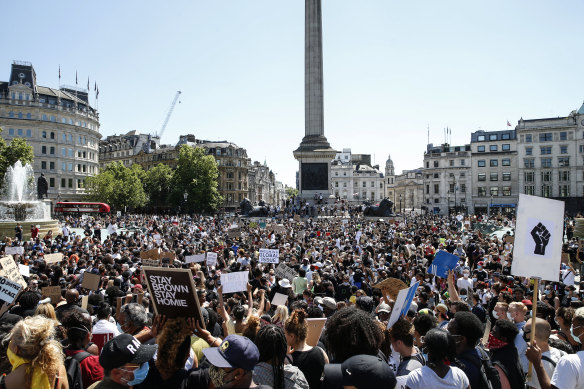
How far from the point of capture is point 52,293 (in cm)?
873

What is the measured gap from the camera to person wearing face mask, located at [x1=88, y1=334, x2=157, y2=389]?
3.57 metres

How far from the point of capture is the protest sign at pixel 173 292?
4129mm

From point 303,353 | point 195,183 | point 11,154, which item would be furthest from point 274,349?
point 195,183

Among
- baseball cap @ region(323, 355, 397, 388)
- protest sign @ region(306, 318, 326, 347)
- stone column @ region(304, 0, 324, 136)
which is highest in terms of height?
stone column @ region(304, 0, 324, 136)

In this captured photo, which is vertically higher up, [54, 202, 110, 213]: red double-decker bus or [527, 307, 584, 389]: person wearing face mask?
[54, 202, 110, 213]: red double-decker bus

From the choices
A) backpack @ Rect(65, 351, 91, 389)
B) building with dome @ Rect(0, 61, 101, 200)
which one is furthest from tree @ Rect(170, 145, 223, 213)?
backpack @ Rect(65, 351, 91, 389)

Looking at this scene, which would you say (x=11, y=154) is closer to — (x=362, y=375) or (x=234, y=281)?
(x=234, y=281)

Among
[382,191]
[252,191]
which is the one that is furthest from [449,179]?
[252,191]

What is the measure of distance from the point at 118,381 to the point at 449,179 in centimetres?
9842

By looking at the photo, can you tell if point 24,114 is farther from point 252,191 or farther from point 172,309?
point 172,309

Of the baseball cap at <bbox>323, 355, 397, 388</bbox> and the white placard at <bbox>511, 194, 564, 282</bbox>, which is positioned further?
the white placard at <bbox>511, 194, 564, 282</bbox>

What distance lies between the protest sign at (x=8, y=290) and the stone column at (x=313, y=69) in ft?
158

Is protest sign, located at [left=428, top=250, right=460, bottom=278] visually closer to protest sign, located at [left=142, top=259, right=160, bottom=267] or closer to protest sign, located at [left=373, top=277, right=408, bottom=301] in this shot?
protest sign, located at [left=373, top=277, right=408, bottom=301]

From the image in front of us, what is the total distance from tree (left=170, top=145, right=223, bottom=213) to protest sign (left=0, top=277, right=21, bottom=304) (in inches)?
3146
